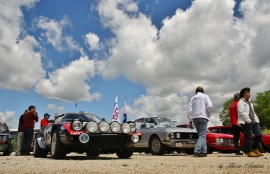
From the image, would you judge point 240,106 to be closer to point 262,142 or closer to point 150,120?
point 150,120

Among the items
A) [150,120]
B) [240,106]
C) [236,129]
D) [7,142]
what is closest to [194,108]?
[240,106]

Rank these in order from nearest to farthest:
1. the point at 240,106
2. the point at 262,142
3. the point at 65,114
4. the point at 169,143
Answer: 1. the point at 240,106
2. the point at 65,114
3. the point at 169,143
4. the point at 262,142

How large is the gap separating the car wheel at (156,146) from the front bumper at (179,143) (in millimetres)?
256

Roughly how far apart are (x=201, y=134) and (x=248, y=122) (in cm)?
119

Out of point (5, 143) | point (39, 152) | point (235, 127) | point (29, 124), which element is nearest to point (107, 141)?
point (39, 152)

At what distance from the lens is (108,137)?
821cm

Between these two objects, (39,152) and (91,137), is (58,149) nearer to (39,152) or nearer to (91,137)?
(91,137)

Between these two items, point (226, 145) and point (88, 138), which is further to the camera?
point (226, 145)

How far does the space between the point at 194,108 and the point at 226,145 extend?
184 inches

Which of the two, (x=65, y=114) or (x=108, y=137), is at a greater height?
(x=65, y=114)

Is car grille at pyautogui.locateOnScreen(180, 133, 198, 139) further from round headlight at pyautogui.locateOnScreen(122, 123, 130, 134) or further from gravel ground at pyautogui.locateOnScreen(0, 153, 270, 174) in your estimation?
gravel ground at pyautogui.locateOnScreen(0, 153, 270, 174)

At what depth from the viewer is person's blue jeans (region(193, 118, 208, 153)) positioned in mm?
8781

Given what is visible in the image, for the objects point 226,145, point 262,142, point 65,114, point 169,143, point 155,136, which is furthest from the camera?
point 262,142

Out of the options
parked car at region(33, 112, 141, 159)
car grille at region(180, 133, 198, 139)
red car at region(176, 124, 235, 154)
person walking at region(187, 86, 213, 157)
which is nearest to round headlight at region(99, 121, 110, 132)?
parked car at region(33, 112, 141, 159)
